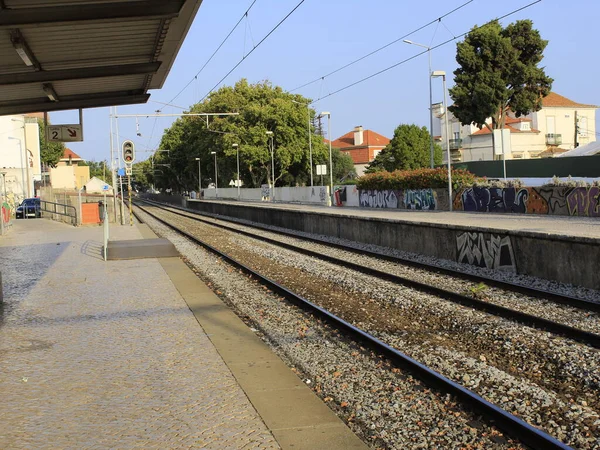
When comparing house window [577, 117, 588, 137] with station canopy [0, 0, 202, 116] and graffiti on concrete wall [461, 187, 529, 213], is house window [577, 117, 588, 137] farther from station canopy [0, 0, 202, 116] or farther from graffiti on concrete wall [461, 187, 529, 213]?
station canopy [0, 0, 202, 116]

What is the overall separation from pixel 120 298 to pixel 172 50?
179 inches

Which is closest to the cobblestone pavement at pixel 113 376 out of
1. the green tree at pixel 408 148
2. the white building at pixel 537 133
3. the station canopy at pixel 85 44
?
the station canopy at pixel 85 44

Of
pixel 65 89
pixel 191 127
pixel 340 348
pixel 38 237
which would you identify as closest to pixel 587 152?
pixel 38 237

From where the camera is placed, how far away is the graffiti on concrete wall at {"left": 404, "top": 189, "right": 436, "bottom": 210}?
3969 centimetres

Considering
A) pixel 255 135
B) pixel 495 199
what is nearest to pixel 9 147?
pixel 255 135

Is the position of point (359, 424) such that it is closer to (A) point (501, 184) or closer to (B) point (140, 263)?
(B) point (140, 263)

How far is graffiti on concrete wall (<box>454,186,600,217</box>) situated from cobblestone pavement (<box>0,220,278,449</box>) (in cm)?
1895

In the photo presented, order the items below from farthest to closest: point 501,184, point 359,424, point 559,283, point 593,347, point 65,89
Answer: point 501,184 → point 65,89 → point 559,283 → point 593,347 → point 359,424

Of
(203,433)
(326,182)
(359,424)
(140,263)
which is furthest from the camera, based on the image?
(326,182)

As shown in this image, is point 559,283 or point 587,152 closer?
point 559,283

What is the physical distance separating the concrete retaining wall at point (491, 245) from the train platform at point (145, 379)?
6837mm

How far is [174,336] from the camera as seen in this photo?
30.1 ft

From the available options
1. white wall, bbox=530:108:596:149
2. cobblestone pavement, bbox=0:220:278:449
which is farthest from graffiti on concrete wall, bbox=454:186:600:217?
white wall, bbox=530:108:596:149

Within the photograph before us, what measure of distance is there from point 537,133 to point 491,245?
3194 inches
